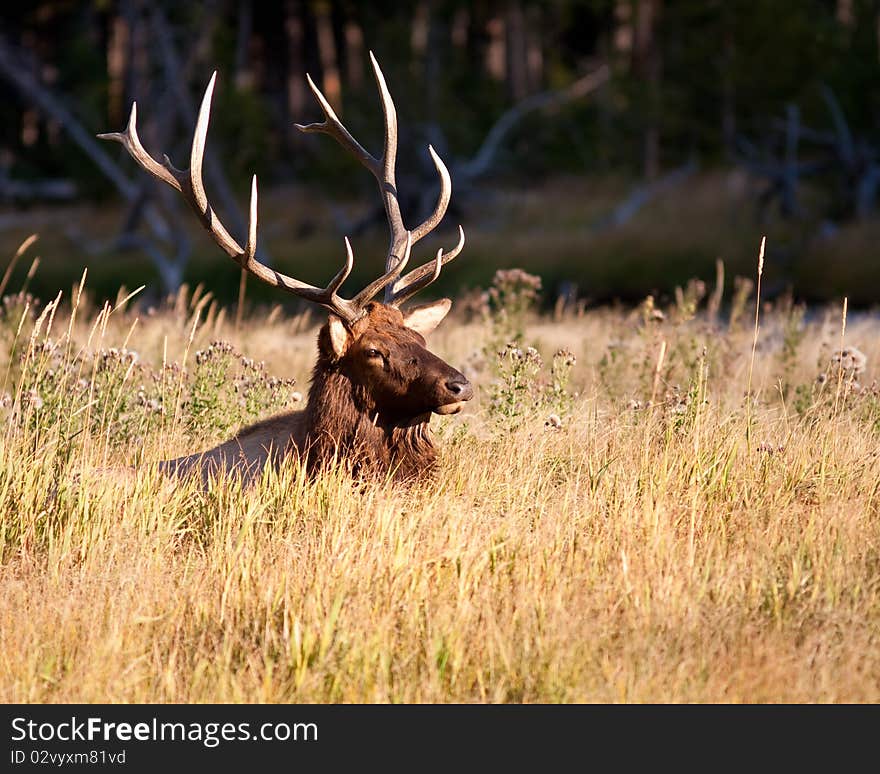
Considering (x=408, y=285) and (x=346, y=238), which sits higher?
(x=408, y=285)

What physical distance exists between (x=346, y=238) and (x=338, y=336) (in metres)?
0.43

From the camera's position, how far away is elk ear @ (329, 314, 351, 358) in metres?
5.62

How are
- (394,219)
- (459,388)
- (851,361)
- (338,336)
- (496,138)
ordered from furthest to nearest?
(496,138) → (851,361) → (394,219) → (338,336) → (459,388)

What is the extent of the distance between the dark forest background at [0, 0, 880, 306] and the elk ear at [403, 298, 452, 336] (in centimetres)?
1473

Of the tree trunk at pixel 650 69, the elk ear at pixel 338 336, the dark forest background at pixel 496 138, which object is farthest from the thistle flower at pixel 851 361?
the tree trunk at pixel 650 69

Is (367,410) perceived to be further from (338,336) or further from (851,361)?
(851,361)

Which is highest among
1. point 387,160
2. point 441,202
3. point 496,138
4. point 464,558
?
point 496,138

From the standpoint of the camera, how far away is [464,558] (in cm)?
464

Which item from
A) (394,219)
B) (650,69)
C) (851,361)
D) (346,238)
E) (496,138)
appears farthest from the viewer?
(650,69)

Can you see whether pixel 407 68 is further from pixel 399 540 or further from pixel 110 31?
pixel 399 540

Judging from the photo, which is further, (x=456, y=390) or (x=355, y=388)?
(x=355, y=388)

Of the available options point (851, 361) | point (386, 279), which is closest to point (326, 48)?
point (851, 361)

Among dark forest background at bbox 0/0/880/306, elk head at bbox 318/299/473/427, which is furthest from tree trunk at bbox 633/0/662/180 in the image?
elk head at bbox 318/299/473/427

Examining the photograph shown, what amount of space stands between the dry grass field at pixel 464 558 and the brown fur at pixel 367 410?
154 mm
